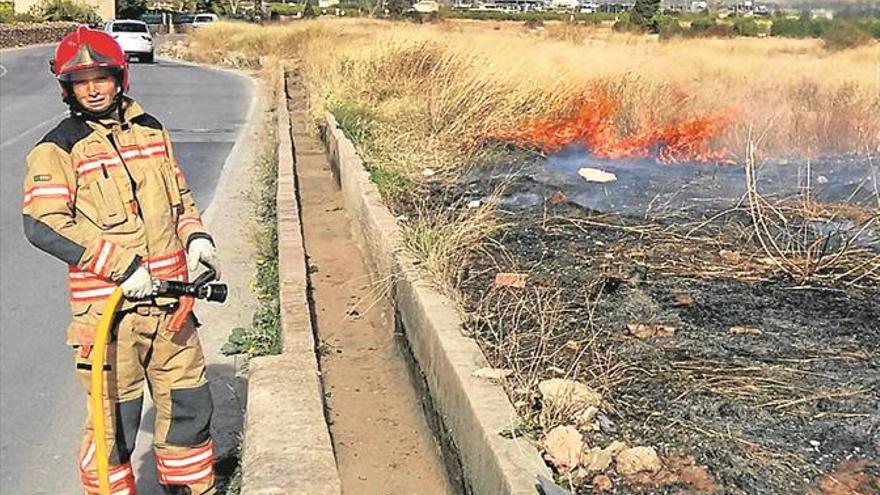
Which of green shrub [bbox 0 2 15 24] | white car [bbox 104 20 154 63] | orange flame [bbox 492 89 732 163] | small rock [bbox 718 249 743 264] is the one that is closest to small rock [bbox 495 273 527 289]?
small rock [bbox 718 249 743 264]

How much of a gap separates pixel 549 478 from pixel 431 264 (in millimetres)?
2555

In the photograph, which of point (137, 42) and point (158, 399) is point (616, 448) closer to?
point (158, 399)

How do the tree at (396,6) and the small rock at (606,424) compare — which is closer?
the small rock at (606,424)

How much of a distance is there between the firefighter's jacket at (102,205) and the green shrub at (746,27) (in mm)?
32467

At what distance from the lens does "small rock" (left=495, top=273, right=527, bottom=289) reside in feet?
19.4

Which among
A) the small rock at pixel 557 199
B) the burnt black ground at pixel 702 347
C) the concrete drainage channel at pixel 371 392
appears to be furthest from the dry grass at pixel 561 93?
the burnt black ground at pixel 702 347

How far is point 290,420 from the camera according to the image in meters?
4.19

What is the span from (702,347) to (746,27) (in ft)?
108

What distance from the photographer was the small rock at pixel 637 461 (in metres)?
3.70

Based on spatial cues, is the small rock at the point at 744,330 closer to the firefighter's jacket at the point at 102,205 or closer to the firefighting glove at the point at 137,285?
the firefighter's jacket at the point at 102,205

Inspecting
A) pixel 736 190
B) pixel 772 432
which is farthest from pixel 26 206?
pixel 736 190

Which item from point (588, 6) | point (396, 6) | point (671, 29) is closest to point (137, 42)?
point (671, 29)

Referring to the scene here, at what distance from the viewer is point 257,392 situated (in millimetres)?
4484

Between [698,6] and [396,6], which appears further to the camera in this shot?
[396,6]
